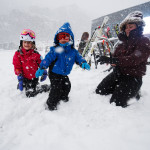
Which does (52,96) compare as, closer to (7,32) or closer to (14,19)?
(7,32)

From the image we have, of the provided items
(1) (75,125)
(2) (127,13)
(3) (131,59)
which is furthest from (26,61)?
(2) (127,13)

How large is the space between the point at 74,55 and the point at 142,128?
1.64 meters

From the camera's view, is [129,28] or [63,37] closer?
[63,37]

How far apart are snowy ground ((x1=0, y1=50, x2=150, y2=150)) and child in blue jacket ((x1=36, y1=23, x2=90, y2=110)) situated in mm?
254

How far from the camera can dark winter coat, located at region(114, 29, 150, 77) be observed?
2088 millimetres

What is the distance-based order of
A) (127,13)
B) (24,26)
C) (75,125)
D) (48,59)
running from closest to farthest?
(75,125) < (48,59) < (127,13) < (24,26)

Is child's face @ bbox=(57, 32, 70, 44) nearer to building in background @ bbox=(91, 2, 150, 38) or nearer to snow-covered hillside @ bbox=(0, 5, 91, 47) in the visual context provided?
building in background @ bbox=(91, 2, 150, 38)

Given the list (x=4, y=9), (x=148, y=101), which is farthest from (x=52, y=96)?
(x=4, y=9)

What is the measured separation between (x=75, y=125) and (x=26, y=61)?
1.83 meters

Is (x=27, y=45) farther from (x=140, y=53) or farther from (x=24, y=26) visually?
(x=24, y=26)

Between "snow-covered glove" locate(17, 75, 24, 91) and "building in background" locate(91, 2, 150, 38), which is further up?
"building in background" locate(91, 2, 150, 38)

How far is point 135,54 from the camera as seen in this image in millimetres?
2092

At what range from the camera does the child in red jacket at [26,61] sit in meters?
2.54

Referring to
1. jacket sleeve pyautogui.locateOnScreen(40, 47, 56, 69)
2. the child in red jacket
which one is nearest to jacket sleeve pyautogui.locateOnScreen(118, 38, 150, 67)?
jacket sleeve pyautogui.locateOnScreen(40, 47, 56, 69)
